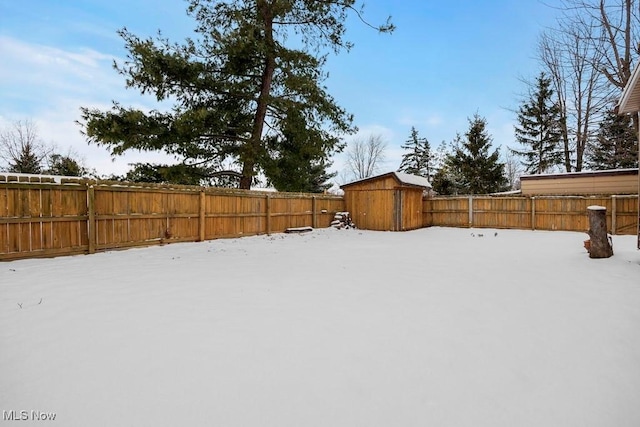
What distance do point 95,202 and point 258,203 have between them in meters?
4.74

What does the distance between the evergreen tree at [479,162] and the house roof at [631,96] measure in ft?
45.6

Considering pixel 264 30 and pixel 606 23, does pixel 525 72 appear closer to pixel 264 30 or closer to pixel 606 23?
pixel 606 23

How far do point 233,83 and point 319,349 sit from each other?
10.9m

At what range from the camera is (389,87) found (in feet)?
58.8

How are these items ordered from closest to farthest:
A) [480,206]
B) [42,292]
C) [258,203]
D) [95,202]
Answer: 1. [42,292]
2. [95,202]
3. [258,203]
4. [480,206]

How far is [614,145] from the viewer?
16438mm

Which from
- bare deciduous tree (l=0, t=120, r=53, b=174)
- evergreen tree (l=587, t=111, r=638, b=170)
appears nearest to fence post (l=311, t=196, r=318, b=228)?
evergreen tree (l=587, t=111, r=638, b=170)

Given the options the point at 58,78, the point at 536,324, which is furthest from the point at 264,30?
the point at 536,324

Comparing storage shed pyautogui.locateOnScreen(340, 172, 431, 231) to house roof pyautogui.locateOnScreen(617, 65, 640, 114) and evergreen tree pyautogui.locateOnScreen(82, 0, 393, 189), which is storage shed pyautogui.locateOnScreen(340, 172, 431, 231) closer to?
evergreen tree pyautogui.locateOnScreen(82, 0, 393, 189)

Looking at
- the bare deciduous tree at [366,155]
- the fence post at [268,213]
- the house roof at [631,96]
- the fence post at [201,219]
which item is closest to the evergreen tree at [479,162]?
the bare deciduous tree at [366,155]

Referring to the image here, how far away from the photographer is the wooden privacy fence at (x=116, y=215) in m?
5.75

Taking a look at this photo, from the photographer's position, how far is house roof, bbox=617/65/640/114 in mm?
5977

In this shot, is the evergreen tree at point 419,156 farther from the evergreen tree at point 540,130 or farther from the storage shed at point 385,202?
the storage shed at point 385,202

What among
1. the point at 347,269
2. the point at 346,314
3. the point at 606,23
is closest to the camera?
the point at 346,314
